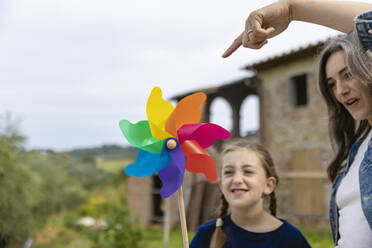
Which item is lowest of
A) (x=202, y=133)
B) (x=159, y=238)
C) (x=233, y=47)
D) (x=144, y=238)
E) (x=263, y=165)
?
(x=159, y=238)

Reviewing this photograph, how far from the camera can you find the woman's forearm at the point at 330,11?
1.15 m

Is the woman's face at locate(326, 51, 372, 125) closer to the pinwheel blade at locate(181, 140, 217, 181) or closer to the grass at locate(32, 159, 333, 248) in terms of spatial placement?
the pinwheel blade at locate(181, 140, 217, 181)

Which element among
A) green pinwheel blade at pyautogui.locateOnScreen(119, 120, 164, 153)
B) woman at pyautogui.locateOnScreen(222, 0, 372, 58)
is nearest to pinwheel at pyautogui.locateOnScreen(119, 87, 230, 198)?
green pinwheel blade at pyautogui.locateOnScreen(119, 120, 164, 153)

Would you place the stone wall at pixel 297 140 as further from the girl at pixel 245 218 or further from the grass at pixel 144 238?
the girl at pixel 245 218

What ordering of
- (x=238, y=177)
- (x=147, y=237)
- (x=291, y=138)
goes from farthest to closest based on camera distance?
(x=147, y=237) < (x=291, y=138) < (x=238, y=177)

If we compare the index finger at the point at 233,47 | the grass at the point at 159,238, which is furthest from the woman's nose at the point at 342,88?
the grass at the point at 159,238

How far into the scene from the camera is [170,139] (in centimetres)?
153

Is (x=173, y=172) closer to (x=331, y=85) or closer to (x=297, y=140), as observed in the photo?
(x=331, y=85)

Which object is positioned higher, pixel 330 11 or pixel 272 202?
pixel 330 11

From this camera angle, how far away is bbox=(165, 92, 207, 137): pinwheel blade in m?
1.56

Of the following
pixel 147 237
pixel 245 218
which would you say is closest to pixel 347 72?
pixel 245 218

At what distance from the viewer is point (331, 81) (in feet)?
4.59

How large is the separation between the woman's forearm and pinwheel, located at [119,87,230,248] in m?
0.55

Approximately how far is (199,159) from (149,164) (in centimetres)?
22
